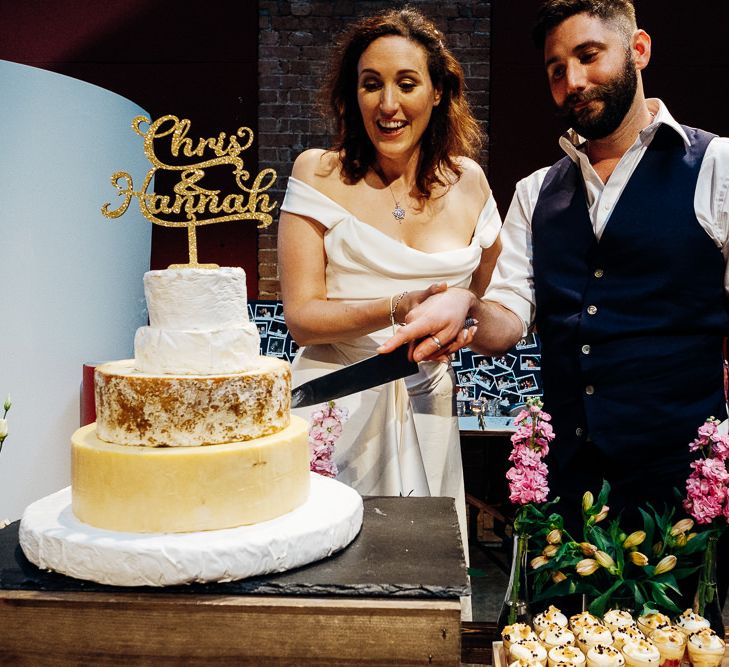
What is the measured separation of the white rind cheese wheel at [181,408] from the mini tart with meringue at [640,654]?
0.67m

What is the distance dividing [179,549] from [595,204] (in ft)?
4.09

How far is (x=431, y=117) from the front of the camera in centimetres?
192

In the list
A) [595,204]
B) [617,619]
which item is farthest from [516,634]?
[595,204]

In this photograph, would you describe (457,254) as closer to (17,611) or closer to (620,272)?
(620,272)

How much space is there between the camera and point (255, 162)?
170 inches

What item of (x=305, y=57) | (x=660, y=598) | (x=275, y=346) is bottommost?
(x=660, y=598)

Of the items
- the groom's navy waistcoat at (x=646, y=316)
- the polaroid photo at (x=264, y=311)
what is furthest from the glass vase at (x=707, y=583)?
the polaroid photo at (x=264, y=311)

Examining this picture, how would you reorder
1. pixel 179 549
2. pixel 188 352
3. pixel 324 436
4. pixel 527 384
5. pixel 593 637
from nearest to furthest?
pixel 179 549 < pixel 188 352 < pixel 593 637 < pixel 324 436 < pixel 527 384

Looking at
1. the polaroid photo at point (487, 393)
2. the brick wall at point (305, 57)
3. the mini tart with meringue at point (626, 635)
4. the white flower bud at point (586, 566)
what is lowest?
the polaroid photo at point (487, 393)

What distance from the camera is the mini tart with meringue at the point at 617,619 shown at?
115cm

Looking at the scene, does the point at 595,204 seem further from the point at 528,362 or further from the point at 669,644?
the point at 528,362

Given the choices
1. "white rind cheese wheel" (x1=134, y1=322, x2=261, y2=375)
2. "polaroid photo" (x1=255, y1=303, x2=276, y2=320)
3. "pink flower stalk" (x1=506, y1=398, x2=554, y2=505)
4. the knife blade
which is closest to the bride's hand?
the knife blade

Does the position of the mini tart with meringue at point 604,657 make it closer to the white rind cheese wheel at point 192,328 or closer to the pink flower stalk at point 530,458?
the pink flower stalk at point 530,458

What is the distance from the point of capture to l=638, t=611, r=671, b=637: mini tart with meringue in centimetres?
115
